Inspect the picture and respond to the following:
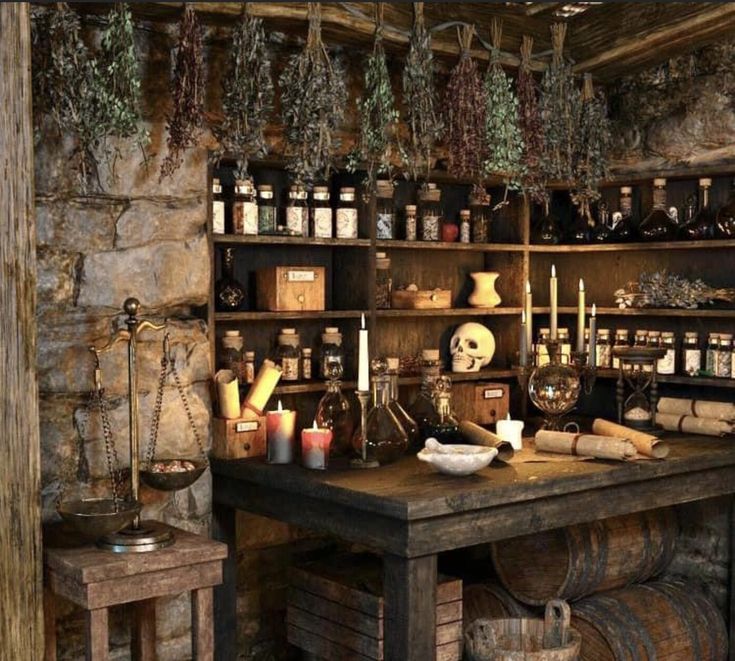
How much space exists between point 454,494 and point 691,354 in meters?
1.84

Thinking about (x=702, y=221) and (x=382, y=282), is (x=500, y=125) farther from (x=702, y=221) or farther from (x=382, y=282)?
(x=702, y=221)

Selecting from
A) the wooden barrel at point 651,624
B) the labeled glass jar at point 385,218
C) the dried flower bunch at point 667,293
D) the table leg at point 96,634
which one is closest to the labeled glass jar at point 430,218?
the labeled glass jar at point 385,218

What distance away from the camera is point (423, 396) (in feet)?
13.5

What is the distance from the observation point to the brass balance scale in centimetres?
314

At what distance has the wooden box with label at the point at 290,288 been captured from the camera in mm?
4145

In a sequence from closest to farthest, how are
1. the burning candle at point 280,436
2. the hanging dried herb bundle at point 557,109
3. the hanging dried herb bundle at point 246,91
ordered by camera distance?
the hanging dried herb bundle at point 246,91 < the burning candle at point 280,436 < the hanging dried herb bundle at point 557,109

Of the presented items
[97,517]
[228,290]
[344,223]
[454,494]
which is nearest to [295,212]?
[344,223]

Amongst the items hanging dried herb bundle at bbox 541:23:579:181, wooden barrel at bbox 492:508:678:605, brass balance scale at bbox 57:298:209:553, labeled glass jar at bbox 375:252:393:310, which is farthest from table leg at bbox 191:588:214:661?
hanging dried herb bundle at bbox 541:23:579:181

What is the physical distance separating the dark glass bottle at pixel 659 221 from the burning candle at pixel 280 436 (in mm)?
1895

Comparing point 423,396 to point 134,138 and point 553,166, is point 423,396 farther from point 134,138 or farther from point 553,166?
point 134,138

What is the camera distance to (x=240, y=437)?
12.8ft

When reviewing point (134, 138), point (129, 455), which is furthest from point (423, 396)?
point (134, 138)

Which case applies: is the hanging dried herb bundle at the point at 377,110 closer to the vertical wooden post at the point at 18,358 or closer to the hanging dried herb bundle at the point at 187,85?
the hanging dried herb bundle at the point at 187,85

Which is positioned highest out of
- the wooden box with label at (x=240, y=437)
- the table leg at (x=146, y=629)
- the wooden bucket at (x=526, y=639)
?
the wooden box with label at (x=240, y=437)
